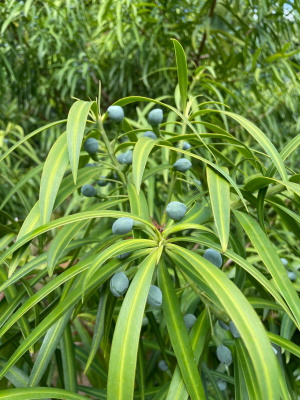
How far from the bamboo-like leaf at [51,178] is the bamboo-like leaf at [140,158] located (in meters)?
0.08

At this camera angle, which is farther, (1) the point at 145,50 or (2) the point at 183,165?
(1) the point at 145,50

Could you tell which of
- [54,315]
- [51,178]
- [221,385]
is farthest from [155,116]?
[221,385]

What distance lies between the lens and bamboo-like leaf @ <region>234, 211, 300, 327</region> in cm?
38

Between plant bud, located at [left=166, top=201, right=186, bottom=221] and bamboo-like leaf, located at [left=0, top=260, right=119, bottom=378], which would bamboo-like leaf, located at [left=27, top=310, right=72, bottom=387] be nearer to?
bamboo-like leaf, located at [left=0, top=260, right=119, bottom=378]

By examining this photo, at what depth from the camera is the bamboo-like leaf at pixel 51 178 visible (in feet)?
1.36

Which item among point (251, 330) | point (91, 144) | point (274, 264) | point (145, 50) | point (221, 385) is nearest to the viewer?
point (251, 330)

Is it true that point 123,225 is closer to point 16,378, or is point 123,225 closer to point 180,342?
point 180,342

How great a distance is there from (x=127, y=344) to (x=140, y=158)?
0.60 ft

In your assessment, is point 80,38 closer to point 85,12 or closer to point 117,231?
point 85,12

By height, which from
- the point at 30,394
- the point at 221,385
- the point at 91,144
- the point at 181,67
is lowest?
the point at 221,385

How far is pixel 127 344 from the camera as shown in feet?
1.06

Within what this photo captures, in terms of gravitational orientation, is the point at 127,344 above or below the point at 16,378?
above

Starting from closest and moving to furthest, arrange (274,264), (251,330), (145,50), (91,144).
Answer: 1. (251,330)
2. (274,264)
3. (91,144)
4. (145,50)

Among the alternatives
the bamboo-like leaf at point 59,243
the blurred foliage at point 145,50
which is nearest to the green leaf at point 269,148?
the bamboo-like leaf at point 59,243
